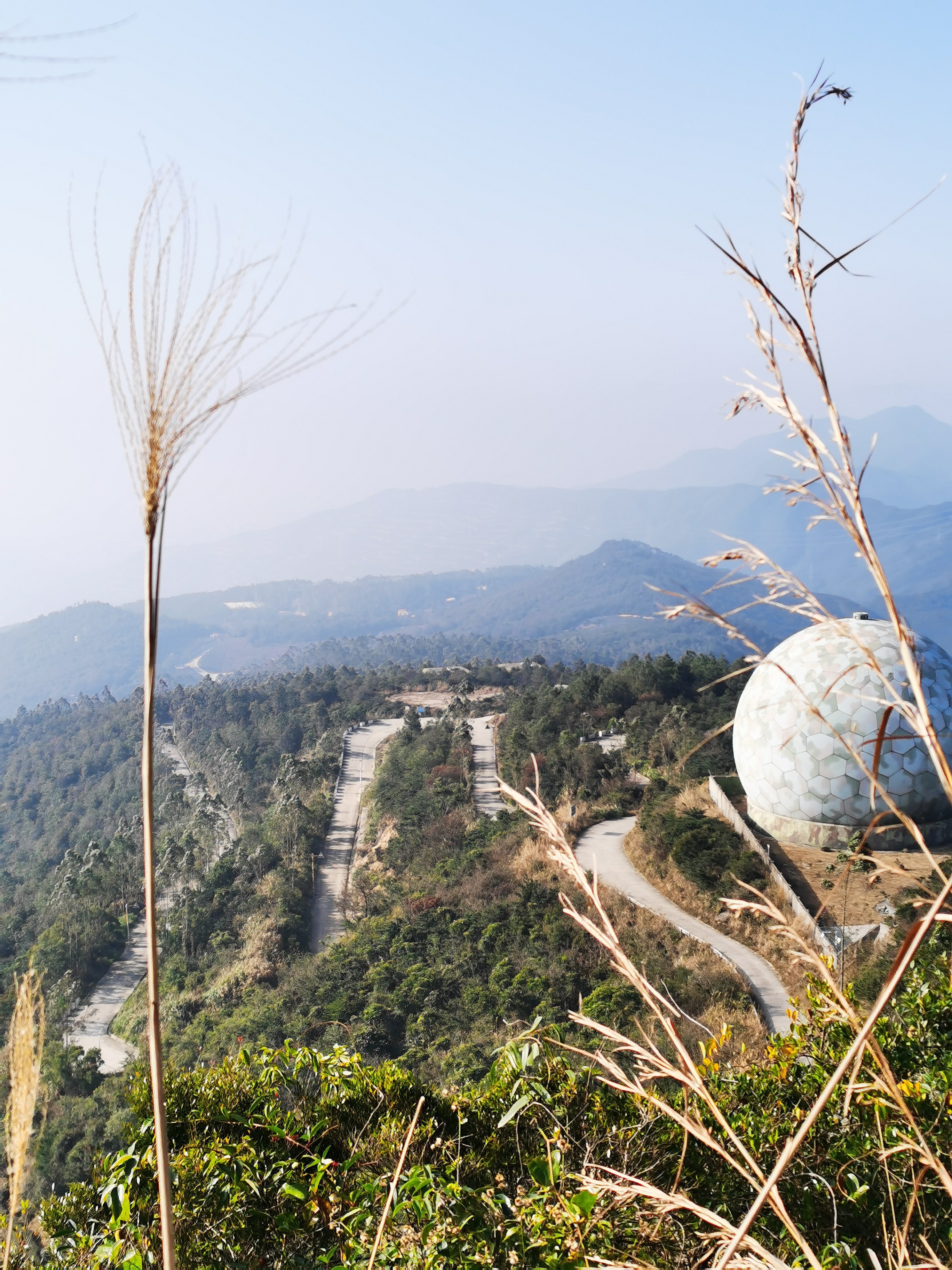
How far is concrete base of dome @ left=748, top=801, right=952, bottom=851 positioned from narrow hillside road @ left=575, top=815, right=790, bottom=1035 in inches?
96.7

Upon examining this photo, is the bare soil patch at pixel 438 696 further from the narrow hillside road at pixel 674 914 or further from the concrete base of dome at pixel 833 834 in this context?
the concrete base of dome at pixel 833 834

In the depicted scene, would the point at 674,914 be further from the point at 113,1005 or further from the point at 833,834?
the point at 113,1005

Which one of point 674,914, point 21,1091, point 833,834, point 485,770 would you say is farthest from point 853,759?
point 485,770

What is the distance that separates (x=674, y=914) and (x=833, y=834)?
321 cm

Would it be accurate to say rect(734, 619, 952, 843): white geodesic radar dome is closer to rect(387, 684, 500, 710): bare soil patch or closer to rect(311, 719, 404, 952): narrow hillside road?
rect(311, 719, 404, 952): narrow hillside road

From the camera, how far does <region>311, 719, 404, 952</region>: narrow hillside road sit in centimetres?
2112

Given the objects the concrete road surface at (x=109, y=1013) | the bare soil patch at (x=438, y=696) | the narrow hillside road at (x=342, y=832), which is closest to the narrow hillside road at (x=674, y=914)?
the narrow hillside road at (x=342, y=832)

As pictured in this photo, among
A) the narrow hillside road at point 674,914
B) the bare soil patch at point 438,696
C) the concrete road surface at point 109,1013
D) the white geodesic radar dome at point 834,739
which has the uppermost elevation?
the white geodesic radar dome at point 834,739

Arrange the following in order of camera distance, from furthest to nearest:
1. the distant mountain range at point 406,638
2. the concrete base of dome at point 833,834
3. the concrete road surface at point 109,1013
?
1. the distant mountain range at point 406,638
2. the concrete road surface at point 109,1013
3. the concrete base of dome at point 833,834

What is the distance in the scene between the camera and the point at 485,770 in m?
27.3

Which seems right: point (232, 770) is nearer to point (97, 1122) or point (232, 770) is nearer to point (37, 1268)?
point (97, 1122)

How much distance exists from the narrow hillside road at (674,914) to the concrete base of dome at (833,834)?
2456 mm

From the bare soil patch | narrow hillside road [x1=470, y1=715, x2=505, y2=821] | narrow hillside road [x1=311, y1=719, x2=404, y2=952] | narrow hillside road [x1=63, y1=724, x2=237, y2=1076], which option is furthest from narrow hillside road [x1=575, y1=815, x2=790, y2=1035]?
the bare soil patch

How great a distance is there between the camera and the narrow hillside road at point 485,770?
2436 centimetres
